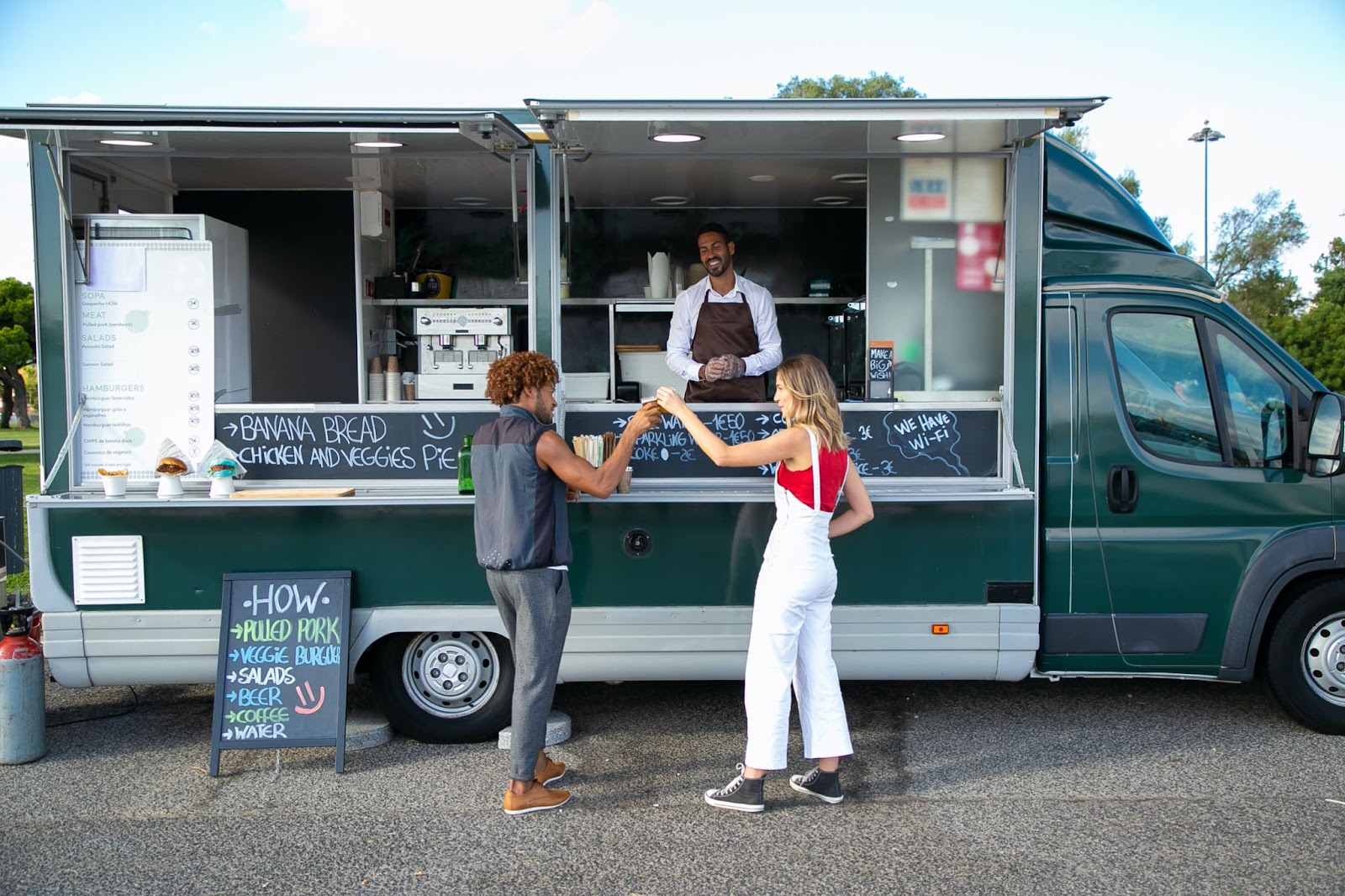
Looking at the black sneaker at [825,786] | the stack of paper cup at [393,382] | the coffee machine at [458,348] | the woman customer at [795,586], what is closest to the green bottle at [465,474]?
the woman customer at [795,586]

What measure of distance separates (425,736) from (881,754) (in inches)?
78.0

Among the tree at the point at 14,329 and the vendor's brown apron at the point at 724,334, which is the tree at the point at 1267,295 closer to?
Result: the vendor's brown apron at the point at 724,334

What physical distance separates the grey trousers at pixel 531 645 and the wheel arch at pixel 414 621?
1.99ft

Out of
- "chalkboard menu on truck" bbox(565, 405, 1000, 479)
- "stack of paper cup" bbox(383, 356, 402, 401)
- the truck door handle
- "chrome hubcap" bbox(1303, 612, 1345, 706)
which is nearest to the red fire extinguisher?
"stack of paper cup" bbox(383, 356, 402, 401)

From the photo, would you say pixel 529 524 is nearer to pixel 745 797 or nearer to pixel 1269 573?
pixel 745 797

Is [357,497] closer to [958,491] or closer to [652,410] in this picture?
[652,410]

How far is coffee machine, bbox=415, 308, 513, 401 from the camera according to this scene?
6738mm

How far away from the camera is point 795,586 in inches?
157

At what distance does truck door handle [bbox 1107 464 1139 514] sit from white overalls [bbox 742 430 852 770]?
55.5 inches

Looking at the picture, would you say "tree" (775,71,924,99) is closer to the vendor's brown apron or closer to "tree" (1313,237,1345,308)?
"tree" (1313,237,1345,308)

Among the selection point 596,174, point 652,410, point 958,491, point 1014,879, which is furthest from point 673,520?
point 596,174

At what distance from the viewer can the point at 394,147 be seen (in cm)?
488

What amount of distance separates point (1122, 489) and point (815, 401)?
5.30ft

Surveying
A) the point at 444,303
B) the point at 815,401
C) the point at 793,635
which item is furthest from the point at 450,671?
the point at 444,303
